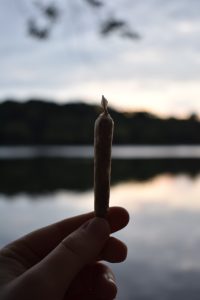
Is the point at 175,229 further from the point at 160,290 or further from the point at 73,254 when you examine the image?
the point at 73,254

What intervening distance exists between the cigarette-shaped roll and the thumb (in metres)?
0.14

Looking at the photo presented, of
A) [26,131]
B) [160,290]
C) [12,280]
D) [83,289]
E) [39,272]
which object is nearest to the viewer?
[39,272]

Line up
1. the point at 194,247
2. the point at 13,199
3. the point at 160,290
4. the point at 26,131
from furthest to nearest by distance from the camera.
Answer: the point at 26,131, the point at 13,199, the point at 194,247, the point at 160,290

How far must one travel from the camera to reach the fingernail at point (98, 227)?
7.32 ft

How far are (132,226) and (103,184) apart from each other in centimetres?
1022

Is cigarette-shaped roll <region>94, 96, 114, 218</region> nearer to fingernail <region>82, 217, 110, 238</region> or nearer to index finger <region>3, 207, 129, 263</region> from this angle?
fingernail <region>82, 217, 110, 238</region>

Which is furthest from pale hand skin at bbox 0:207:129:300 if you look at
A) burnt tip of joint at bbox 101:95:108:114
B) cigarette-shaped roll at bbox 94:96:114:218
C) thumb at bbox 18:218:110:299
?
burnt tip of joint at bbox 101:95:108:114

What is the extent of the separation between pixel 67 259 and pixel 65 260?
11 mm

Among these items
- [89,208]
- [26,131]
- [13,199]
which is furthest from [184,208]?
[26,131]

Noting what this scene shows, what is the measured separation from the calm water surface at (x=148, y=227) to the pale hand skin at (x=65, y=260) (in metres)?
4.42

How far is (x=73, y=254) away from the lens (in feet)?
7.09

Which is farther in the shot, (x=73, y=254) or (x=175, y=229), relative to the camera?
(x=175, y=229)

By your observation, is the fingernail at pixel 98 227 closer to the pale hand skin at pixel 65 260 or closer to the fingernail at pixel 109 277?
the pale hand skin at pixel 65 260

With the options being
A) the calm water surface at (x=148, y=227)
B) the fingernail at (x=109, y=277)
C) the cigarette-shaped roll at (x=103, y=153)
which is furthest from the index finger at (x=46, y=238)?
the calm water surface at (x=148, y=227)
